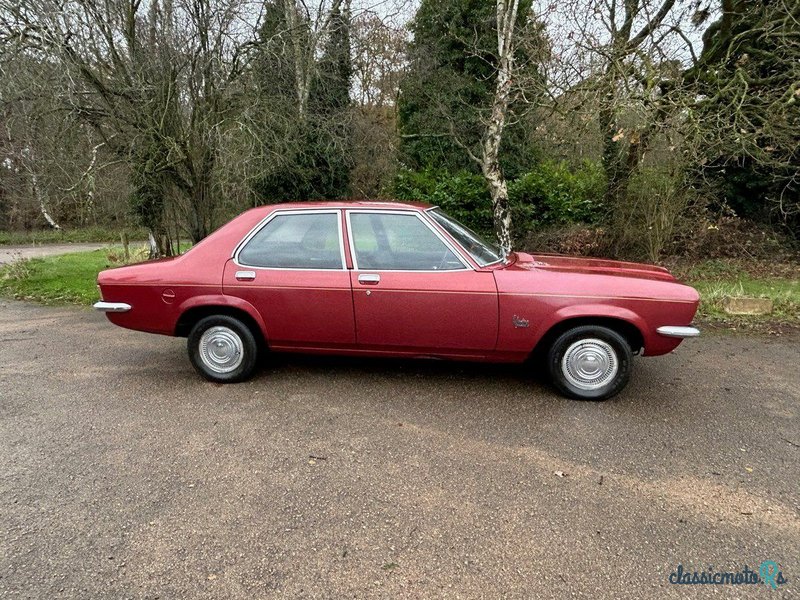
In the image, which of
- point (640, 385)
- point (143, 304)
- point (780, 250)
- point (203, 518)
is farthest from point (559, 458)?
point (780, 250)

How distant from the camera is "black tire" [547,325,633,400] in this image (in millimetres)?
3559

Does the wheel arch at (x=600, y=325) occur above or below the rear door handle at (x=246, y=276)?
below

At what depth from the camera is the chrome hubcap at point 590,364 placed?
3.61 metres

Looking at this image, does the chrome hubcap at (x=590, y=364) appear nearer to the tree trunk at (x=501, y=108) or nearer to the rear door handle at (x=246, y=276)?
the rear door handle at (x=246, y=276)

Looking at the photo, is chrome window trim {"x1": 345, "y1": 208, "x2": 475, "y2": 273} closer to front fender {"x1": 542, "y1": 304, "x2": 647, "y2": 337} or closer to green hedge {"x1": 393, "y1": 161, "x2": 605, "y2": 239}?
front fender {"x1": 542, "y1": 304, "x2": 647, "y2": 337}

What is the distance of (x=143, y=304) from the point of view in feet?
13.2

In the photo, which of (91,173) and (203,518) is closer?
(203,518)

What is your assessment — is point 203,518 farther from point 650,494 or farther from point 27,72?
point 27,72

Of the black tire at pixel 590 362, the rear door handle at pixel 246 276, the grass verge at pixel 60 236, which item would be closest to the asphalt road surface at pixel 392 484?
the black tire at pixel 590 362

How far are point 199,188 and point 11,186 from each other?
50.3 ft

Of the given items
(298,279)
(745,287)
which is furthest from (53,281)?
(745,287)

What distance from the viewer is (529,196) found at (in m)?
11.2

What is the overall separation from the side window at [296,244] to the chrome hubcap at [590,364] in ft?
6.69

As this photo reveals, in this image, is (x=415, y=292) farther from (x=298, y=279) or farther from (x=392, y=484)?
(x=392, y=484)
